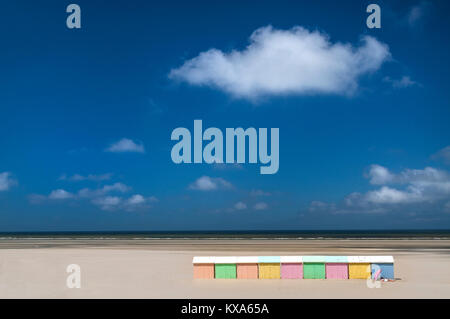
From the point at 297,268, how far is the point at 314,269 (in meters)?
1.05

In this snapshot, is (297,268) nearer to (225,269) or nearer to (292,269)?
(292,269)

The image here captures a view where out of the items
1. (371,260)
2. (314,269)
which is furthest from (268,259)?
(371,260)

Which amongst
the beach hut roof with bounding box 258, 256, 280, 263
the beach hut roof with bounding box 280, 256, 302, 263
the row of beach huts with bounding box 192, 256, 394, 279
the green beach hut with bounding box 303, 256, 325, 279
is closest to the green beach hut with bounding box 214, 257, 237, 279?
the row of beach huts with bounding box 192, 256, 394, 279

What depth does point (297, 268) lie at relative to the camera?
88.9 feet

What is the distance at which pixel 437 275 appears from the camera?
3008cm

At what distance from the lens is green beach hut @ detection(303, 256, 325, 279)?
88.0 feet

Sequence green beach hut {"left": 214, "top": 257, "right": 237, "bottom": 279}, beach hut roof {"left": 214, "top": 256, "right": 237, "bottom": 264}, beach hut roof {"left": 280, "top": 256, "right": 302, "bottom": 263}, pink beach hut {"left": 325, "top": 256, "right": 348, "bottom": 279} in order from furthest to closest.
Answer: beach hut roof {"left": 214, "top": 256, "right": 237, "bottom": 264} → green beach hut {"left": 214, "top": 257, "right": 237, "bottom": 279} → beach hut roof {"left": 280, "top": 256, "right": 302, "bottom": 263} → pink beach hut {"left": 325, "top": 256, "right": 348, "bottom": 279}

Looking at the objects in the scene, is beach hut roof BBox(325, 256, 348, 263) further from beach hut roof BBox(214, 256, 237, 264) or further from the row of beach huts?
beach hut roof BBox(214, 256, 237, 264)

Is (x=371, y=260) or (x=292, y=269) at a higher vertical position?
(x=371, y=260)

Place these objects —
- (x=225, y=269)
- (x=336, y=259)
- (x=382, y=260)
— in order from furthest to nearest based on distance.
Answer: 1. (x=225, y=269)
2. (x=336, y=259)
3. (x=382, y=260)

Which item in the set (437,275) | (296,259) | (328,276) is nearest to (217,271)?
(296,259)
